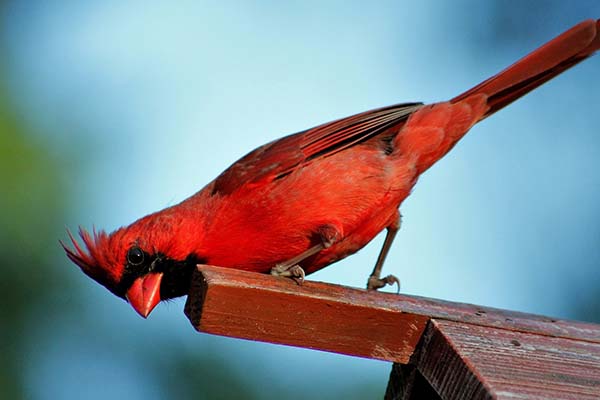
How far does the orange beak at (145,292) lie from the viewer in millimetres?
3373

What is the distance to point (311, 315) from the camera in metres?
2.59

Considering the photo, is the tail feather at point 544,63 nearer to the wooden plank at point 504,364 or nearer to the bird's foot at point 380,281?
the bird's foot at point 380,281

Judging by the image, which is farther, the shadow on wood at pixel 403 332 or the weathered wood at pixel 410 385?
the weathered wood at pixel 410 385

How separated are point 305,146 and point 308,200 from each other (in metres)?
0.30

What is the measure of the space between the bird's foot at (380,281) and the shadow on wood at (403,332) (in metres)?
0.83

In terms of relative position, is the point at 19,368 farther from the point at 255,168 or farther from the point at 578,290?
the point at 578,290

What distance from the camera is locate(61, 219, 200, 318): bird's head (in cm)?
338

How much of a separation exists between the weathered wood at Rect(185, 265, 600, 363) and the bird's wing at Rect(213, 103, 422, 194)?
958 mm

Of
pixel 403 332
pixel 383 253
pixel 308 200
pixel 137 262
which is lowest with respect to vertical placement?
pixel 403 332

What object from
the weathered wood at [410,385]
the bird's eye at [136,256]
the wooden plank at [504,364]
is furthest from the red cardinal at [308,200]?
the wooden plank at [504,364]

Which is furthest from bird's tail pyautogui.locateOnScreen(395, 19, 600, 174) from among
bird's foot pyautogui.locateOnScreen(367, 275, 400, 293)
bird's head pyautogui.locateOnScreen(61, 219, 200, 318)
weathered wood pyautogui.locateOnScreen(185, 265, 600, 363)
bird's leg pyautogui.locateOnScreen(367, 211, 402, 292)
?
weathered wood pyautogui.locateOnScreen(185, 265, 600, 363)

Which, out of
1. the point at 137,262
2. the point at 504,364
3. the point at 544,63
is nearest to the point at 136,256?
the point at 137,262

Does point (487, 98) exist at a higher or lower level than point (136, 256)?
higher

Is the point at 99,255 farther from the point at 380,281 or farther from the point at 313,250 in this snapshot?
the point at 380,281
